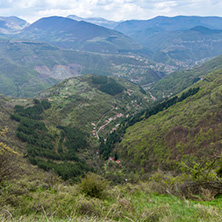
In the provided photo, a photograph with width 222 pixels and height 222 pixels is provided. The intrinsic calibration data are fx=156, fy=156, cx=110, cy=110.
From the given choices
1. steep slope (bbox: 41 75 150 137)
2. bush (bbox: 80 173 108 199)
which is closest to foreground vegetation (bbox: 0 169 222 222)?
bush (bbox: 80 173 108 199)

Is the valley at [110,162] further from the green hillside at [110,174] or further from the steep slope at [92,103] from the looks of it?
the steep slope at [92,103]

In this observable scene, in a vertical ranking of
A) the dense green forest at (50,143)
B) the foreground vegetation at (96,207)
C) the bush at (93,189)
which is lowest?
the dense green forest at (50,143)

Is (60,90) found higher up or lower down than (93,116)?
higher up

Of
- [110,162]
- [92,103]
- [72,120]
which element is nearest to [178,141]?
[110,162]

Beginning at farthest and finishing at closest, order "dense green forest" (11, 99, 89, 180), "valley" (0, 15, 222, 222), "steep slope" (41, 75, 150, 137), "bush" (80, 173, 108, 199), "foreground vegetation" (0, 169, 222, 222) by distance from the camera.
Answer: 1. "steep slope" (41, 75, 150, 137)
2. "dense green forest" (11, 99, 89, 180)
3. "bush" (80, 173, 108, 199)
4. "valley" (0, 15, 222, 222)
5. "foreground vegetation" (0, 169, 222, 222)

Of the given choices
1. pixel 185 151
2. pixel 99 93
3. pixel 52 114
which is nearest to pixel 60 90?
pixel 99 93

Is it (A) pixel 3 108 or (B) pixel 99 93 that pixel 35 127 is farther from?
(B) pixel 99 93

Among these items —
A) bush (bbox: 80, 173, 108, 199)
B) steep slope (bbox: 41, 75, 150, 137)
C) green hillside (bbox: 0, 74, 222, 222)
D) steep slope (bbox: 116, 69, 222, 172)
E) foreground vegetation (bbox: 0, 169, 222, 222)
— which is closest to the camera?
foreground vegetation (bbox: 0, 169, 222, 222)

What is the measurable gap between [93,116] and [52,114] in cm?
3124

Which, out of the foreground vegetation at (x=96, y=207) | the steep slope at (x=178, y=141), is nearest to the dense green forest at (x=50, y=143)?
the steep slope at (x=178, y=141)

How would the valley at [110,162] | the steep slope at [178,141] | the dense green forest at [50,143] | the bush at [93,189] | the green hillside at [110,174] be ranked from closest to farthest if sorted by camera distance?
the green hillside at [110,174], the valley at [110,162], the bush at [93,189], the steep slope at [178,141], the dense green forest at [50,143]

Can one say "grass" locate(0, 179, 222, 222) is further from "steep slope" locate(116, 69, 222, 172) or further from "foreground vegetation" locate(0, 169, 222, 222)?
"steep slope" locate(116, 69, 222, 172)

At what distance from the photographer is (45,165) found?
4991 centimetres

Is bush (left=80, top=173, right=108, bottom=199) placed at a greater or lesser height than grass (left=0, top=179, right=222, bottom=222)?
lesser
